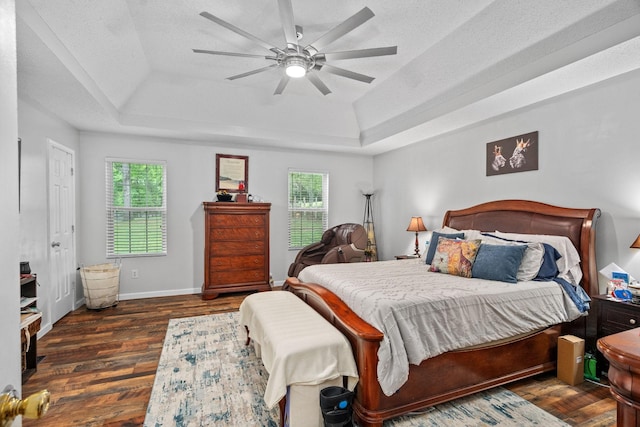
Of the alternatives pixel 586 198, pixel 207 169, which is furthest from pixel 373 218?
pixel 586 198

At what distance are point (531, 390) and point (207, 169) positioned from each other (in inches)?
194

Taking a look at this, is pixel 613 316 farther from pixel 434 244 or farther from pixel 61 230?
pixel 61 230

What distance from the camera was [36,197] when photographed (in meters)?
3.46

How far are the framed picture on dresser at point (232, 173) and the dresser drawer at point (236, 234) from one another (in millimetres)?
783

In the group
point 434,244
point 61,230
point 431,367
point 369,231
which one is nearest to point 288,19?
point 431,367

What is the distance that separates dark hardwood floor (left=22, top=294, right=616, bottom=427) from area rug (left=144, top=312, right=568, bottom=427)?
117mm

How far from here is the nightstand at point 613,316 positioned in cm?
242

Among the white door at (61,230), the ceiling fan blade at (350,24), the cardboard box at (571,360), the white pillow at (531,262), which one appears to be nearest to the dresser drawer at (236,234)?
the white door at (61,230)

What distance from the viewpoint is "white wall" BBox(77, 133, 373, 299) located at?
4734 millimetres

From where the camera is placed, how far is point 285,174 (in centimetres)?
583

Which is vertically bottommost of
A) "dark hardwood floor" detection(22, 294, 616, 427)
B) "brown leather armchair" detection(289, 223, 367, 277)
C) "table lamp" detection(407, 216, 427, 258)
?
"dark hardwood floor" detection(22, 294, 616, 427)

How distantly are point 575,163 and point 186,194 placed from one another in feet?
16.5

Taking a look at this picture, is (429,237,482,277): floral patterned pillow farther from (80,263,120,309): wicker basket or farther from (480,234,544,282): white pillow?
(80,263,120,309): wicker basket

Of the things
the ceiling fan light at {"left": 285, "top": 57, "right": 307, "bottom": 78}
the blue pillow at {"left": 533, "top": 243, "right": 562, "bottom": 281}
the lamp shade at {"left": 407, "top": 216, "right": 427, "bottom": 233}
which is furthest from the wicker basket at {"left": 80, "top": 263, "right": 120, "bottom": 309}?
the blue pillow at {"left": 533, "top": 243, "right": 562, "bottom": 281}
